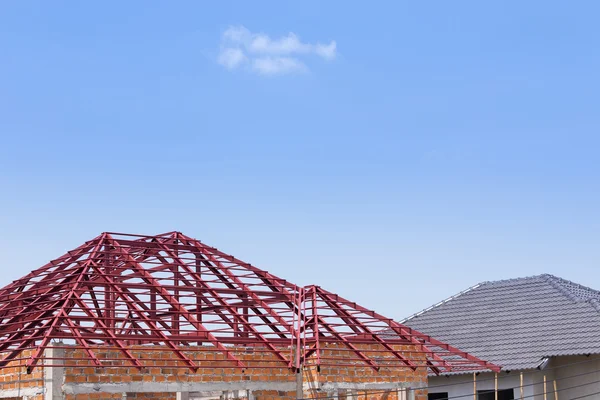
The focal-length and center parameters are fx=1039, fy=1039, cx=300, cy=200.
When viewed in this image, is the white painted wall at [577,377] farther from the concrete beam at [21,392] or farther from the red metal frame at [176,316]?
the concrete beam at [21,392]

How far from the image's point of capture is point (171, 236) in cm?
2044

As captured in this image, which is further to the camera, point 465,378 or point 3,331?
point 465,378

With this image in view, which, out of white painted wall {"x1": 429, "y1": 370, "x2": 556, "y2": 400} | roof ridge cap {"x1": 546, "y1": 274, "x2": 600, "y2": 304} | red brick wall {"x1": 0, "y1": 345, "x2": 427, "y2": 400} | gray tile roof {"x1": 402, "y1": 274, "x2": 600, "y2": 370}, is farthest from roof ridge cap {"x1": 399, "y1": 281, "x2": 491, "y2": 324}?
red brick wall {"x1": 0, "y1": 345, "x2": 427, "y2": 400}

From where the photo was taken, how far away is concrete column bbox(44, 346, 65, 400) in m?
15.0

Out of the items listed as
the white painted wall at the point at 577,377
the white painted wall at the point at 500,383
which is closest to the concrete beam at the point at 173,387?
the white painted wall at the point at 500,383

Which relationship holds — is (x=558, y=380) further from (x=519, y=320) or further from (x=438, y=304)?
(x=438, y=304)

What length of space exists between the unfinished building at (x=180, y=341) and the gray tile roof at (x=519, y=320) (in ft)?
11.1

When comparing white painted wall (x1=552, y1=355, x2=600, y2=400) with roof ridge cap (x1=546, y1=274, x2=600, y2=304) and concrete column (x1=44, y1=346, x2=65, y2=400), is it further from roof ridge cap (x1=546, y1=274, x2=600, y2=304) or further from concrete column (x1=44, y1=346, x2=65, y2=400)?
concrete column (x1=44, y1=346, x2=65, y2=400)

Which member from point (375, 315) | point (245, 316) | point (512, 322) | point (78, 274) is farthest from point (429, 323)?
point (78, 274)

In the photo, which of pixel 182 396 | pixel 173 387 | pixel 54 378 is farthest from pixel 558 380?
pixel 54 378

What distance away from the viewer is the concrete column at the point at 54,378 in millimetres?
15016

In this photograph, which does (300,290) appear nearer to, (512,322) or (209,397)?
(209,397)

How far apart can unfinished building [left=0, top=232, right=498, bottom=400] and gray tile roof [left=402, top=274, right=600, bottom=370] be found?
11.1ft

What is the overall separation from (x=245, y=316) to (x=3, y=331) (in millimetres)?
4266
